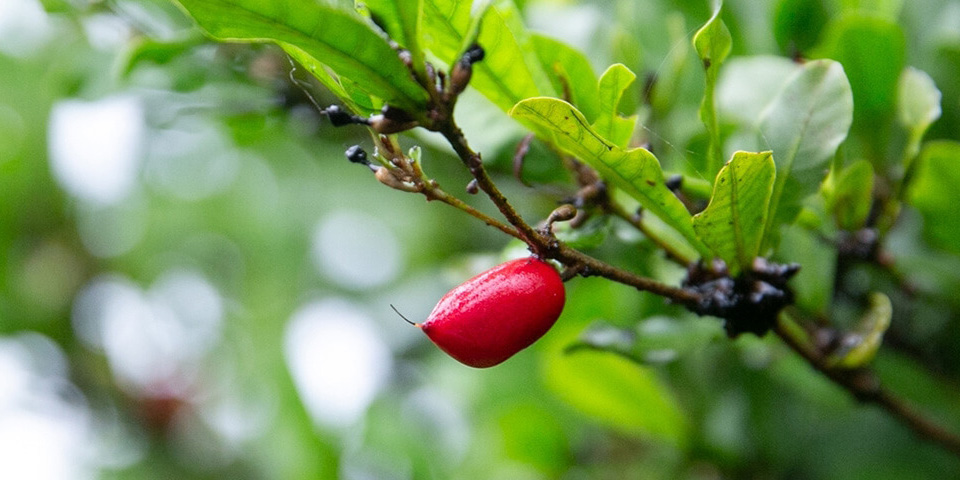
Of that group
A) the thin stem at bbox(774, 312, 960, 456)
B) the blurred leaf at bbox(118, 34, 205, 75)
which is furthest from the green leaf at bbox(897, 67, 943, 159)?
the blurred leaf at bbox(118, 34, 205, 75)

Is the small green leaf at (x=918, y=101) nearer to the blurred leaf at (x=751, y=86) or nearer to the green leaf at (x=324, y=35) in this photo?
the blurred leaf at (x=751, y=86)

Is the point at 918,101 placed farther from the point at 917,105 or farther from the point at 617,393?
the point at 617,393

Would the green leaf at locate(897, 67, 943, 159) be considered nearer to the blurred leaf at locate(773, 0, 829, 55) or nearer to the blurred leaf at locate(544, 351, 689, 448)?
the blurred leaf at locate(773, 0, 829, 55)

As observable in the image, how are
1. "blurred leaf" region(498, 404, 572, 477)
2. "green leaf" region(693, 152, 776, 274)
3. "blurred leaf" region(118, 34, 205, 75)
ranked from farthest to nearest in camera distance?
"blurred leaf" region(498, 404, 572, 477) < "blurred leaf" region(118, 34, 205, 75) < "green leaf" region(693, 152, 776, 274)

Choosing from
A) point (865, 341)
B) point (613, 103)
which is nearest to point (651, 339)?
point (865, 341)

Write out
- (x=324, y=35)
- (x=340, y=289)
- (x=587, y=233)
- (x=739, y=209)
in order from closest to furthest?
(x=324, y=35) → (x=739, y=209) → (x=587, y=233) → (x=340, y=289)
